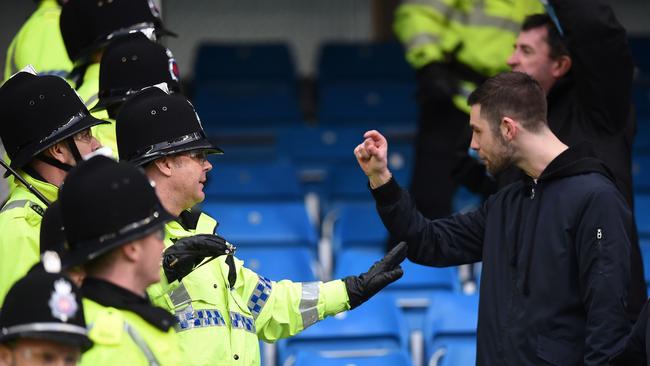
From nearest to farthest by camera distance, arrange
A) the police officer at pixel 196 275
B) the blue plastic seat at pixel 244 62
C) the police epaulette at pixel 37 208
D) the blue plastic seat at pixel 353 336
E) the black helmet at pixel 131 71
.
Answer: the police officer at pixel 196 275 → the police epaulette at pixel 37 208 → the black helmet at pixel 131 71 → the blue plastic seat at pixel 353 336 → the blue plastic seat at pixel 244 62

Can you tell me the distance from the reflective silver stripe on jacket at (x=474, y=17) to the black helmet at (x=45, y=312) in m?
4.52

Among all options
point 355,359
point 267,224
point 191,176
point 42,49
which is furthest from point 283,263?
point 191,176

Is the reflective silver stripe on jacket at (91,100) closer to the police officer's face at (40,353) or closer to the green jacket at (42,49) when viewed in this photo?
the green jacket at (42,49)

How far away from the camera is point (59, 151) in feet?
14.3

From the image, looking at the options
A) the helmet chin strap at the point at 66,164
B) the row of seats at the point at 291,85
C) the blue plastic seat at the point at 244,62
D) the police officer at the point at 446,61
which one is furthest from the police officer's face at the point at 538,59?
the blue plastic seat at the point at 244,62

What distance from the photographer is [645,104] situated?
973cm

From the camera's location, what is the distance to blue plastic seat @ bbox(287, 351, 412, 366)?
5.80 metres

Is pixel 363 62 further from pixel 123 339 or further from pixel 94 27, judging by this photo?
pixel 123 339

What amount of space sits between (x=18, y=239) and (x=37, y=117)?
0.48 m

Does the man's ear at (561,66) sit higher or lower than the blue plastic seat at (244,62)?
higher

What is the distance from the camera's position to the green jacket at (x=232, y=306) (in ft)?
13.3

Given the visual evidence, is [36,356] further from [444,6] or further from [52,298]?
[444,6]

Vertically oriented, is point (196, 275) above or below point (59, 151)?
below

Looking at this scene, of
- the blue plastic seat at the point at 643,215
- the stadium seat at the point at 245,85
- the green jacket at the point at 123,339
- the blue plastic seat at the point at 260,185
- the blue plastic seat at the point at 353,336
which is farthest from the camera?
the stadium seat at the point at 245,85
